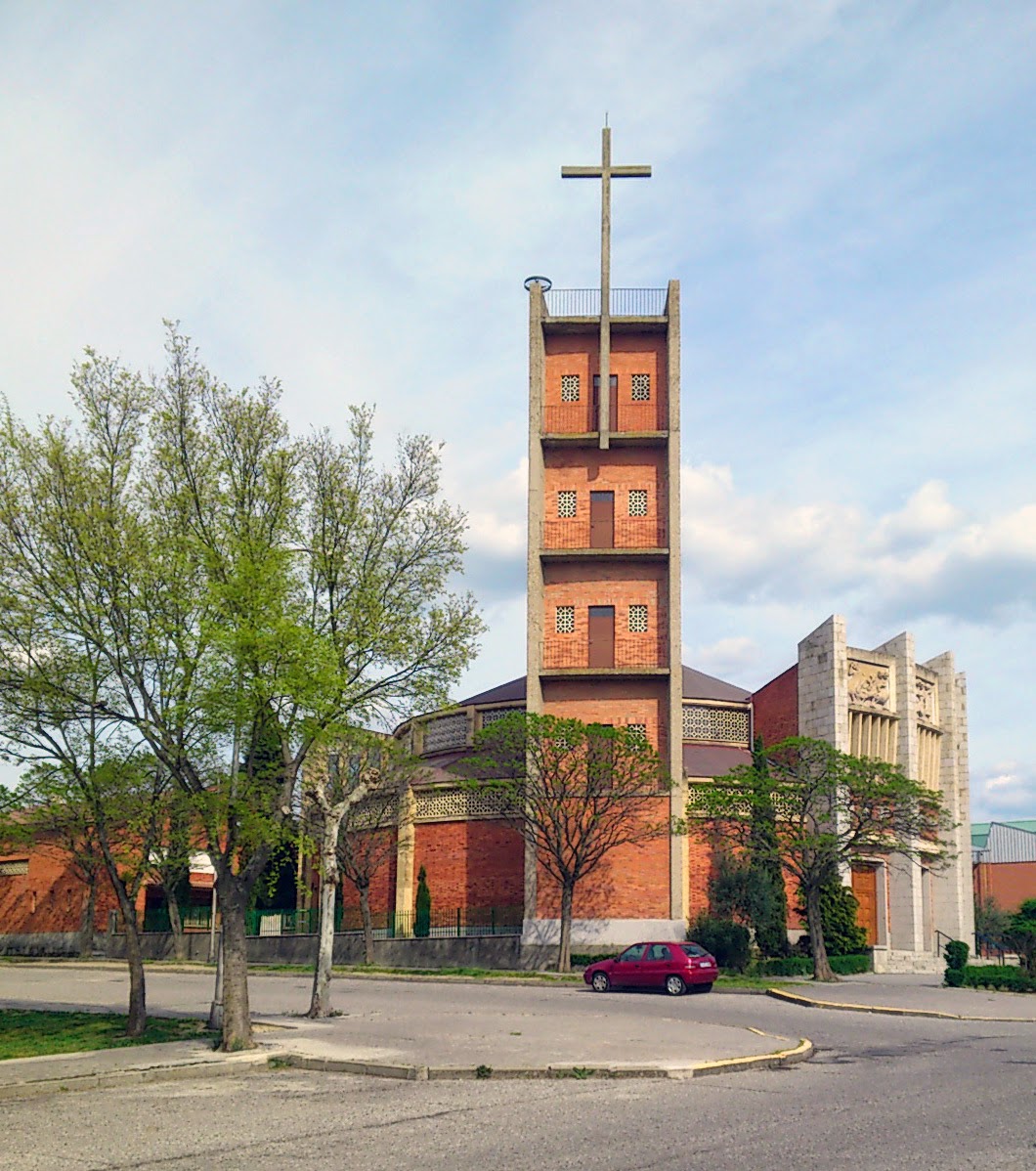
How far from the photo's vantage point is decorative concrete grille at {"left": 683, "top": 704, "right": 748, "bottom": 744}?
47.3m

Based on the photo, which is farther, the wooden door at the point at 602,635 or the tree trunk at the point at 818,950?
the wooden door at the point at 602,635

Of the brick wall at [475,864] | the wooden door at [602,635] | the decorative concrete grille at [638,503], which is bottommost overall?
the brick wall at [475,864]

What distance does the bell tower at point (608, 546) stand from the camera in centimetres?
4059

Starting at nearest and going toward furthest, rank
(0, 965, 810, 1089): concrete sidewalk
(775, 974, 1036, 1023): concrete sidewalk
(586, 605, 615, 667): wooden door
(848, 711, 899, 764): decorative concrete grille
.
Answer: (0, 965, 810, 1089): concrete sidewalk < (775, 974, 1036, 1023): concrete sidewalk < (586, 605, 615, 667): wooden door < (848, 711, 899, 764): decorative concrete grille

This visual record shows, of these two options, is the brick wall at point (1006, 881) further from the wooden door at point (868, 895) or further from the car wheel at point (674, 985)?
the car wheel at point (674, 985)

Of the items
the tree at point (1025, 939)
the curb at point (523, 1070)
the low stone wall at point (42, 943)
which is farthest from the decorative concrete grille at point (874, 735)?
the low stone wall at point (42, 943)

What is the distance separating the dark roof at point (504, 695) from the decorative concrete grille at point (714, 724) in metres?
6.33

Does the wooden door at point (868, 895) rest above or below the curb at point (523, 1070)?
above

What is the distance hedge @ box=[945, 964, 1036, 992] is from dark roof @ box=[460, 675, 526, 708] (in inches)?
716

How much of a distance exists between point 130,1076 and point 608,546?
99.5 feet

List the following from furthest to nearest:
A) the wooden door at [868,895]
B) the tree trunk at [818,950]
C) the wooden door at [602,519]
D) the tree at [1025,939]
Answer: the wooden door at [868,895], the wooden door at [602,519], the tree trunk at [818,950], the tree at [1025,939]

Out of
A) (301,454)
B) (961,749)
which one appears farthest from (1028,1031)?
(961,749)

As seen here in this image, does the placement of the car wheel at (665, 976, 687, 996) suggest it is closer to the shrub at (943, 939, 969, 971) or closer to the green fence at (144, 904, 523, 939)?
the shrub at (943, 939, 969, 971)

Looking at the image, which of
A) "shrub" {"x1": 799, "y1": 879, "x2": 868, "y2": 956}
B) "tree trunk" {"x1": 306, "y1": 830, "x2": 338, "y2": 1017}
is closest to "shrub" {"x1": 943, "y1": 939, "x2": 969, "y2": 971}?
"shrub" {"x1": 799, "y1": 879, "x2": 868, "y2": 956}
